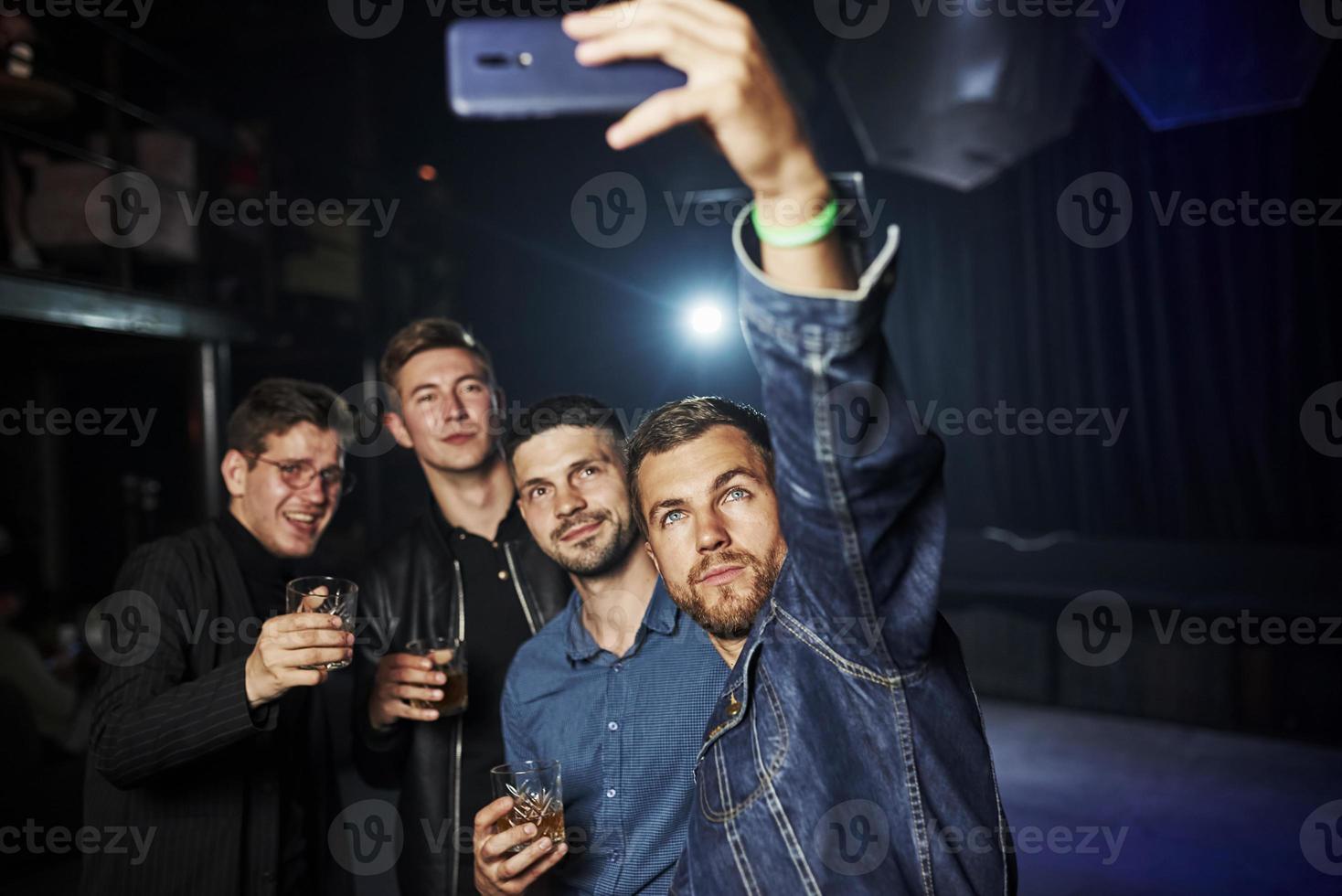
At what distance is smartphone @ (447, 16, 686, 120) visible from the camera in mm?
743

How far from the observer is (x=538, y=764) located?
1417 millimetres

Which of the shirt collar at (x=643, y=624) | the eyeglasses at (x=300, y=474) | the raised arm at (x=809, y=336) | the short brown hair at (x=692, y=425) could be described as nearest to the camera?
the raised arm at (x=809, y=336)

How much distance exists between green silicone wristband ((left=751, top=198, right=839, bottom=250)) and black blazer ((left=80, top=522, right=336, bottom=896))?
1.25 meters

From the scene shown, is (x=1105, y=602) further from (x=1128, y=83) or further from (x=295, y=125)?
(x=295, y=125)

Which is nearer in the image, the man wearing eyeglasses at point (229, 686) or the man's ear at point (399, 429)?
the man wearing eyeglasses at point (229, 686)

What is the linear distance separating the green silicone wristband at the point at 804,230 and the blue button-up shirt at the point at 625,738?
96 cm

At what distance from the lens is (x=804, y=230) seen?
779 millimetres

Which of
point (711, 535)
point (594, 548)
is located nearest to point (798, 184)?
point (711, 535)

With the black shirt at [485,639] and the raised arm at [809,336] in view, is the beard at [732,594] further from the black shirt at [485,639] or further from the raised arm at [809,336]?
the black shirt at [485,639]

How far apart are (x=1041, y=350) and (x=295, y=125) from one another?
5.90 meters

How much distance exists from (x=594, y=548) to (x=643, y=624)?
0.23 metres

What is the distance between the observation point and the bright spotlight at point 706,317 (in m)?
6.17

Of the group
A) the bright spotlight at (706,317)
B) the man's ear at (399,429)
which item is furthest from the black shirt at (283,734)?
the bright spotlight at (706,317)

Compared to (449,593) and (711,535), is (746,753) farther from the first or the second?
(449,593)
